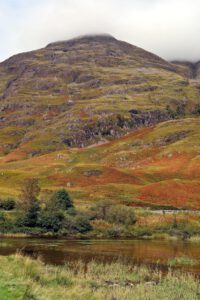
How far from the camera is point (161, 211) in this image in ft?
321

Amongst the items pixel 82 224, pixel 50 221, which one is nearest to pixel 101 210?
pixel 82 224

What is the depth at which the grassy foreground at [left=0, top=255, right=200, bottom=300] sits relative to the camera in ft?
81.3

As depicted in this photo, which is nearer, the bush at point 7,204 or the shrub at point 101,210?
the shrub at point 101,210

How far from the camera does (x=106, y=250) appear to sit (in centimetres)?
6262

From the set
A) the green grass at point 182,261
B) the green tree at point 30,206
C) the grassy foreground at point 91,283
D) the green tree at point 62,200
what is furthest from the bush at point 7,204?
the grassy foreground at point 91,283

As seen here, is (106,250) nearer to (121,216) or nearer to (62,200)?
(121,216)

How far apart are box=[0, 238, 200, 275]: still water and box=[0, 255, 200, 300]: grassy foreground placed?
8.06 metres

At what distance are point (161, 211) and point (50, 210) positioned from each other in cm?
2535

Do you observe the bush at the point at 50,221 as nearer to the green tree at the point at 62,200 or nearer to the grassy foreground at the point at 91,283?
the green tree at the point at 62,200

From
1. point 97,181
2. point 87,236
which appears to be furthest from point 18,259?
point 97,181

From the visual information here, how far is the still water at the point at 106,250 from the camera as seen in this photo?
176ft

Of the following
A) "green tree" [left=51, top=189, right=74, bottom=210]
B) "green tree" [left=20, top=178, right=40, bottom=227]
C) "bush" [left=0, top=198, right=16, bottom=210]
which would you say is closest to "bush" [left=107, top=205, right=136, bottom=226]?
"green tree" [left=51, top=189, right=74, bottom=210]

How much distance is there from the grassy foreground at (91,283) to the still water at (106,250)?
26.4ft

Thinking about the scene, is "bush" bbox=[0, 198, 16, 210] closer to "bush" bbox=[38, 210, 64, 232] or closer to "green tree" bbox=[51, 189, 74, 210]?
"green tree" bbox=[51, 189, 74, 210]
